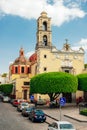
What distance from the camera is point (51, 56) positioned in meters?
77.4

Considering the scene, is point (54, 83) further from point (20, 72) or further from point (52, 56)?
point (20, 72)

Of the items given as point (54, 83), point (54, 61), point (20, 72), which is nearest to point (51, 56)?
point (54, 61)

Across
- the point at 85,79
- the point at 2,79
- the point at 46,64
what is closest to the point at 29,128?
the point at 85,79

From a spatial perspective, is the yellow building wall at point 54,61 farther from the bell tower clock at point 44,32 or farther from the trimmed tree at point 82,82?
the trimmed tree at point 82,82

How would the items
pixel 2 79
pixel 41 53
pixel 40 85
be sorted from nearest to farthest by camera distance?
pixel 40 85, pixel 41 53, pixel 2 79

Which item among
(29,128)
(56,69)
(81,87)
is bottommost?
(29,128)

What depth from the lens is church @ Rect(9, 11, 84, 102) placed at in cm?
7700

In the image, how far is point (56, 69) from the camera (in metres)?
77.9

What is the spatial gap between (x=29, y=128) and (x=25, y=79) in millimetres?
50772

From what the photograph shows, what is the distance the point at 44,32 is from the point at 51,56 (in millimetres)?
5992

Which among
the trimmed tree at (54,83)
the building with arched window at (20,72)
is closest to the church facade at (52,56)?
the building with arched window at (20,72)

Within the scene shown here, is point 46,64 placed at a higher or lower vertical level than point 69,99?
higher

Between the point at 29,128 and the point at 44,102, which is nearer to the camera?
the point at 29,128

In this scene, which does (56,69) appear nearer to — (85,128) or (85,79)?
(85,79)
